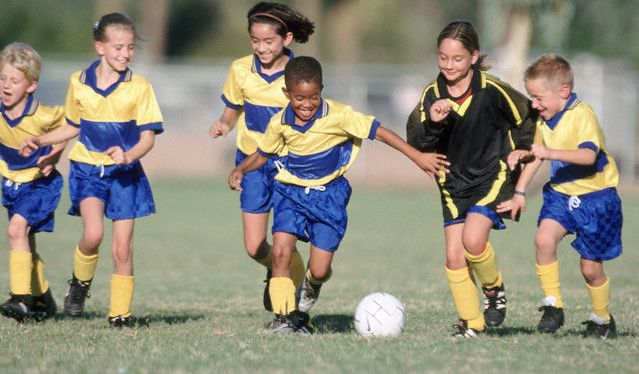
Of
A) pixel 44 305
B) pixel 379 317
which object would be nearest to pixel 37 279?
pixel 44 305

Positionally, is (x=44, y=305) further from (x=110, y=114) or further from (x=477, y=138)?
(x=477, y=138)

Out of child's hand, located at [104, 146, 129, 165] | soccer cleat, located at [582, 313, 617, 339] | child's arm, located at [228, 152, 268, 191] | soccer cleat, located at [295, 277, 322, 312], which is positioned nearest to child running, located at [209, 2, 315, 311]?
soccer cleat, located at [295, 277, 322, 312]

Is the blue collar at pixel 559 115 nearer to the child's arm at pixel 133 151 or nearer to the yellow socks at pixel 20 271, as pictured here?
the child's arm at pixel 133 151

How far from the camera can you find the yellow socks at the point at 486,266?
7.45m

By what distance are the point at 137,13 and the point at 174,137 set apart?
17.2m

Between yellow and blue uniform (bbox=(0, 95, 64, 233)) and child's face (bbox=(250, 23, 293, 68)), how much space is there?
1.50m

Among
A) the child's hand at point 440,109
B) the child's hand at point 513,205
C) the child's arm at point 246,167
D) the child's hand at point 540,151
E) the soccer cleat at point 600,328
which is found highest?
the child's hand at point 440,109

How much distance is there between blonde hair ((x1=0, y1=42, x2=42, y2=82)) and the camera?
8258 mm

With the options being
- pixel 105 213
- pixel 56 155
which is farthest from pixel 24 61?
pixel 105 213

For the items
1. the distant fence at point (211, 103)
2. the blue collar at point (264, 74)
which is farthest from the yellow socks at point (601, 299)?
the distant fence at point (211, 103)

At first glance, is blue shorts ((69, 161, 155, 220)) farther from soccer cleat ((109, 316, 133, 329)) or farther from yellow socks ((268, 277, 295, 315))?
yellow socks ((268, 277, 295, 315))

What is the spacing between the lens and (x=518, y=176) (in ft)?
24.7

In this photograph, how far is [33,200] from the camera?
27.4ft

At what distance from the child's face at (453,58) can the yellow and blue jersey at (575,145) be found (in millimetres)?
670
